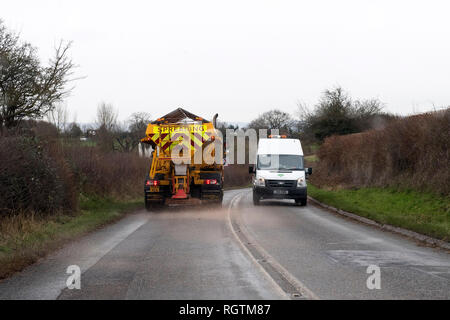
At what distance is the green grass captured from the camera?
14.3 meters

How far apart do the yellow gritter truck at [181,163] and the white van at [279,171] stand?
2.53 meters

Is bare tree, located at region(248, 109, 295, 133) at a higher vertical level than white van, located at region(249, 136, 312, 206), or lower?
higher

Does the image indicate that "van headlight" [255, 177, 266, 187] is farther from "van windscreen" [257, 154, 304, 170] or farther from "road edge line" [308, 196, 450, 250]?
"road edge line" [308, 196, 450, 250]

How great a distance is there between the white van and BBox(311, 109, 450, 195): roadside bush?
3.83 metres

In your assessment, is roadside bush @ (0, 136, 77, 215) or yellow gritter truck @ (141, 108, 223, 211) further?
yellow gritter truck @ (141, 108, 223, 211)

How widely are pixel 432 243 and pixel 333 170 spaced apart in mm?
25532

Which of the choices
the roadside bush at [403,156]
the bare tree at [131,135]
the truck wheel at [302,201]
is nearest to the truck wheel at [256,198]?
the truck wheel at [302,201]

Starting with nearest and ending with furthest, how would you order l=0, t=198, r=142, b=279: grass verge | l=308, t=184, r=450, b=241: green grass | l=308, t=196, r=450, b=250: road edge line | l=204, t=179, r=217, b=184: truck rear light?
l=0, t=198, r=142, b=279: grass verge → l=308, t=196, r=450, b=250: road edge line → l=308, t=184, r=450, b=241: green grass → l=204, t=179, r=217, b=184: truck rear light

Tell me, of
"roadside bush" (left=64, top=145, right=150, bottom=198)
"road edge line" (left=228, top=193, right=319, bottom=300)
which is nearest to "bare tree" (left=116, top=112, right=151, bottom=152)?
"roadside bush" (left=64, top=145, right=150, bottom=198)

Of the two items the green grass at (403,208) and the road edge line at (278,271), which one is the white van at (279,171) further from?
the road edge line at (278,271)

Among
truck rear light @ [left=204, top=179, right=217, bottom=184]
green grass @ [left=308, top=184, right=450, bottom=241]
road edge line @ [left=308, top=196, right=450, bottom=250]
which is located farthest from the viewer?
truck rear light @ [left=204, top=179, right=217, bottom=184]
